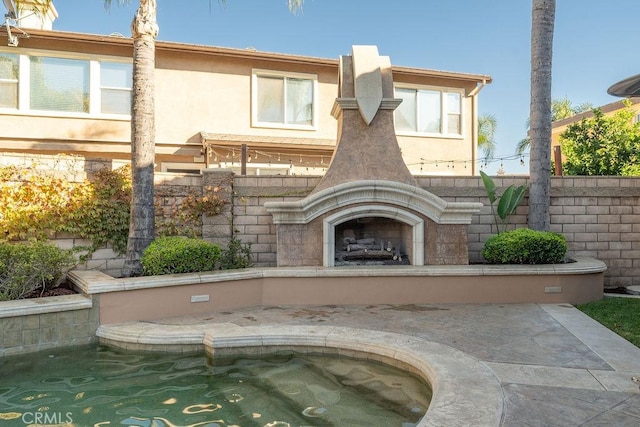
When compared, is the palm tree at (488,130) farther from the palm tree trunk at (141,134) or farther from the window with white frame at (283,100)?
the palm tree trunk at (141,134)

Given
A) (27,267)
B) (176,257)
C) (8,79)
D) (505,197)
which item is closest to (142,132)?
(176,257)

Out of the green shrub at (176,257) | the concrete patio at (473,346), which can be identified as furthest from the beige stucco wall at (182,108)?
the concrete patio at (473,346)

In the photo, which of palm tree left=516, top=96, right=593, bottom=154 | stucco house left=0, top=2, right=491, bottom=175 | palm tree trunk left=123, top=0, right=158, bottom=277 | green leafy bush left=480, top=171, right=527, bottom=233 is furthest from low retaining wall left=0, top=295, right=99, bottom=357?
palm tree left=516, top=96, right=593, bottom=154

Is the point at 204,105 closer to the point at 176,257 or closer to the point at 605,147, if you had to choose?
the point at 176,257

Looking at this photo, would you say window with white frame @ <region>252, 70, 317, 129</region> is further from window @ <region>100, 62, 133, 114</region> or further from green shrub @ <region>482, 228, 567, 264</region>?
green shrub @ <region>482, 228, 567, 264</region>

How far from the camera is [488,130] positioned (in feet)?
123

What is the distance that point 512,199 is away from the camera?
10.1 metres

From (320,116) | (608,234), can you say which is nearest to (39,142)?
(320,116)

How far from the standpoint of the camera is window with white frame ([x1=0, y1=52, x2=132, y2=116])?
1334 cm

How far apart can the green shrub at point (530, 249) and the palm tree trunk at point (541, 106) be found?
2.62ft

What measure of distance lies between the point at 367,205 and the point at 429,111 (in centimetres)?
919

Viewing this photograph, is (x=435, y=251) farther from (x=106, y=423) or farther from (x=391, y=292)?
(x=106, y=423)

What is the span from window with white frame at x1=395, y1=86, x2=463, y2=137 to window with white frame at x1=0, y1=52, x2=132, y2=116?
31.1 ft

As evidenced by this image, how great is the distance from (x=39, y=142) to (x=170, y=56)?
15.5 feet
